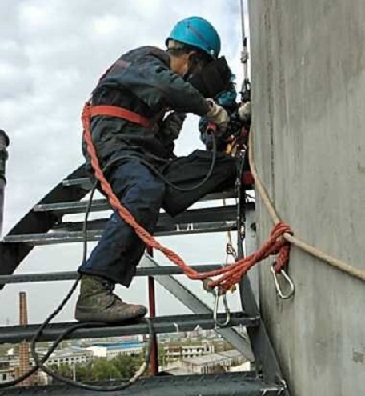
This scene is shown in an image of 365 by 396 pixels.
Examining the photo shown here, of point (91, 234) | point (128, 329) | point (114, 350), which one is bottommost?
point (114, 350)

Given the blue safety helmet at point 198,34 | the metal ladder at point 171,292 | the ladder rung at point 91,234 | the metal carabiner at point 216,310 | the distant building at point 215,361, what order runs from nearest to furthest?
the metal ladder at point 171,292, the metal carabiner at point 216,310, the blue safety helmet at point 198,34, the ladder rung at point 91,234, the distant building at point 215,361

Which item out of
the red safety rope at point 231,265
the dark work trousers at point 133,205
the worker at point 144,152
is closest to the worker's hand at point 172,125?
the worker at point 144,152

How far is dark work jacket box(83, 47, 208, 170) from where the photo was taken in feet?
11.1

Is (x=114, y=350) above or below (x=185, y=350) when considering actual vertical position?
above

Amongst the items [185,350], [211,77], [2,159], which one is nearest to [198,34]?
[211,77]

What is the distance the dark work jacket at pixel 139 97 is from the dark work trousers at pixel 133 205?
0.15m

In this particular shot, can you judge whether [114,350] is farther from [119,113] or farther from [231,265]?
[231,265]

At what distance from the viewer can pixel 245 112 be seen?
3.85 metres

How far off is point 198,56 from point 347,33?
2.05 meters

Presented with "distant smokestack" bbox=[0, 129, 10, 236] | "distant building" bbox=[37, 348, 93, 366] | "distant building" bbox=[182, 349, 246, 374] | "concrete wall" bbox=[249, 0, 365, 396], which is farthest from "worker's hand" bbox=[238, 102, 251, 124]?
"distant building" bbox=[182, 349, 246, 374]

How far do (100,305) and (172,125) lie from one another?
1631 millimetres

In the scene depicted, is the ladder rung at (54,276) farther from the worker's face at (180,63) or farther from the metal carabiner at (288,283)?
the worker's face at (180,63)

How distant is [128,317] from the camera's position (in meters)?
2.96

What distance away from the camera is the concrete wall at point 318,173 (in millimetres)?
1771
